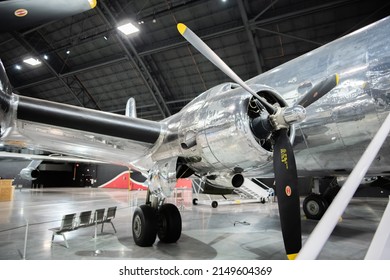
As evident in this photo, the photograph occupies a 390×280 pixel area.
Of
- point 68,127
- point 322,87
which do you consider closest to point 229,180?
point 322,87

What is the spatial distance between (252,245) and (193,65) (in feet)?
52.2

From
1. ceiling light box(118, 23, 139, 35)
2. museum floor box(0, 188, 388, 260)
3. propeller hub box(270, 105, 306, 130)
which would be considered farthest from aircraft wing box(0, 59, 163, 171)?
ceiling light box(118, 23, 139, 35)

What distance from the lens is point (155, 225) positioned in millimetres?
5340

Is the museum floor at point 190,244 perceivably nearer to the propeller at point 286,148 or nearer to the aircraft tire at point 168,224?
the aircraft tire at point 168,224

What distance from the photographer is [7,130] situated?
→ 4098 mm

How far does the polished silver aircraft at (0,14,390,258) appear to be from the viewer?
11.5ft

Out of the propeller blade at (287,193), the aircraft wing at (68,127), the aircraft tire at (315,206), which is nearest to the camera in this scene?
the propeller blade at (287,193)

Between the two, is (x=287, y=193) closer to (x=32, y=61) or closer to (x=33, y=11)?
(x=33, y=11)

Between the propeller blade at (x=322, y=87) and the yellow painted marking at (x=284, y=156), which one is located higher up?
the propeller blade at (x=322, y=87)

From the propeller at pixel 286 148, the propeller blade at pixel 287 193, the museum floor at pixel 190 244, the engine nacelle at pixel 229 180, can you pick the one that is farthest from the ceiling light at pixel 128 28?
the propeller blade at pixel 287 193

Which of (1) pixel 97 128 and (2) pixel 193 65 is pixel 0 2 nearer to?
(1) pixel 97 128

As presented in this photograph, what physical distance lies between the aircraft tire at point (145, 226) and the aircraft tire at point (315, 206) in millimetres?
6110

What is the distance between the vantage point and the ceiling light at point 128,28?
16.2m
